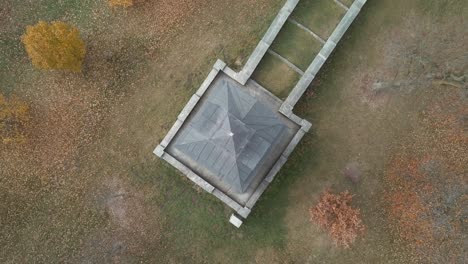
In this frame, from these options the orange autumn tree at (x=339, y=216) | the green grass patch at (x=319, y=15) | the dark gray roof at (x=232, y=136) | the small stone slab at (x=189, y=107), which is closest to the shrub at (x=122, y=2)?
the small stone slab at (x=189, y=107)

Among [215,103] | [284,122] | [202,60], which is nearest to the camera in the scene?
[215,103]

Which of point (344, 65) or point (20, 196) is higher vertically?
point (344, 65)

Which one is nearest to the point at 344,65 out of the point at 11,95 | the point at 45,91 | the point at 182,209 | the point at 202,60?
the point at 202,60

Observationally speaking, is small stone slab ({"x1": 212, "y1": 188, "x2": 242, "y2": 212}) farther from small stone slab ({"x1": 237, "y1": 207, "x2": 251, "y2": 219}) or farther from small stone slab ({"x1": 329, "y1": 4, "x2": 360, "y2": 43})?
Result: small stone slab ({"x1": 329, "y1": 4, "x2": 360, "y2": 43})

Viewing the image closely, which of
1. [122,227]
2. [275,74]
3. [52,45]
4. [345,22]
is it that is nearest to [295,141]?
[275,74]

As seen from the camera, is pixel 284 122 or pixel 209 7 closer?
pixel 284 122

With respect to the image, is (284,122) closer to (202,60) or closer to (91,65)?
(202,60)

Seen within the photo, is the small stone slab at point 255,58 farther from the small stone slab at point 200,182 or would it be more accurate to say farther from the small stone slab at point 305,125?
the small stone slab at point 200,182
